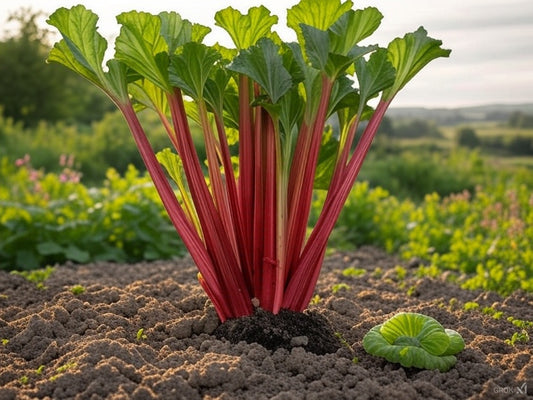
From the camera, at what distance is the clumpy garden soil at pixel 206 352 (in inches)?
109

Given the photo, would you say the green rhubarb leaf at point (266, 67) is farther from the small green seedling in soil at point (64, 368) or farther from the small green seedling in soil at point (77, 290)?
the small green seedling in soil at point (77, 290)

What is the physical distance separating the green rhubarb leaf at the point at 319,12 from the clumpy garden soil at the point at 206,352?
1351mm

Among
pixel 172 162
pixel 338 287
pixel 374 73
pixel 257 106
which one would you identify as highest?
pixel 374 73

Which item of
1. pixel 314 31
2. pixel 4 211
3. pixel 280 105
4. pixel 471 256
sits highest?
pixel 314 31

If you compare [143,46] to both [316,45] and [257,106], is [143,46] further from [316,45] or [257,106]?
[316,45]

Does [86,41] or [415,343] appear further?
[86,41]

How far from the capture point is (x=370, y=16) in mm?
3129

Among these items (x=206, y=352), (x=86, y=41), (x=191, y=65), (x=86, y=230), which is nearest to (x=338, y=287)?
(x=206, y=352)

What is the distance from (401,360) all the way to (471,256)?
2.96m

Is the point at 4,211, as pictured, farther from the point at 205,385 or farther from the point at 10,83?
the point at 10,83

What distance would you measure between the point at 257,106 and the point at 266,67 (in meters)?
0.30

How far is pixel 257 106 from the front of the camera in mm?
3281

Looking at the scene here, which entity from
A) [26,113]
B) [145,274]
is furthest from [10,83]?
[145,274]

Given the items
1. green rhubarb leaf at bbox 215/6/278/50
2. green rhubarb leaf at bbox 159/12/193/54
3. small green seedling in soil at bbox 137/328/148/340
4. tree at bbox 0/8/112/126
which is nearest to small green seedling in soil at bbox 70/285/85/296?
small green seedling in soil at bbox 137/328/148/340
